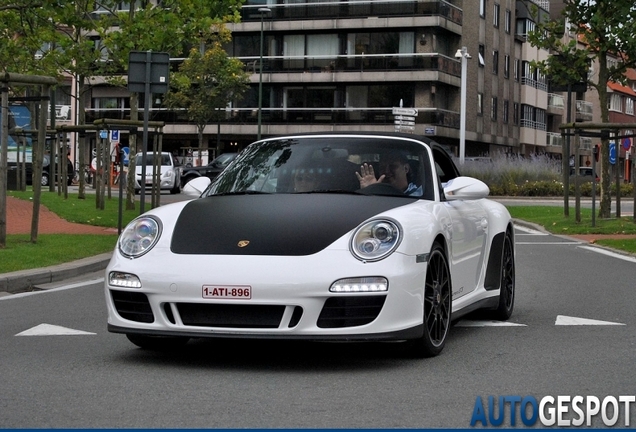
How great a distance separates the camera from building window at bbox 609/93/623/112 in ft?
374

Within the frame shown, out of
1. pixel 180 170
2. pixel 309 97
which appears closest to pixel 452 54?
pixel 309 97

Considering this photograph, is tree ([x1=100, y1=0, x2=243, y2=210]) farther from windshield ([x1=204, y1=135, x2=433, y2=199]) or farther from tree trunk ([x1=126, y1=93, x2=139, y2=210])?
windshield ([x1=204, y1=135, x2=433, y2=199])

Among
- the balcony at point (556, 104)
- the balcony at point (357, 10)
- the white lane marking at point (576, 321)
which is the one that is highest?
the balcony at point (357, 10)

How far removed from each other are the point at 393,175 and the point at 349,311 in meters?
1.64

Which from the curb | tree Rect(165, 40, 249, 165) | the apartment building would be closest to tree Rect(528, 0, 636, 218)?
the curb

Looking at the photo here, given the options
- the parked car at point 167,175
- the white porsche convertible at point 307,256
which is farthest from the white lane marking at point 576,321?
the parked car at point 167,175

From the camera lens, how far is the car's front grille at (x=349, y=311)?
736 cm

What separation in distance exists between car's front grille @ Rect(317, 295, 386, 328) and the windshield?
4.32 feet

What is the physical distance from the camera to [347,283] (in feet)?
24.1

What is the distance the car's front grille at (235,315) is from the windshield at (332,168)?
4.52 feet

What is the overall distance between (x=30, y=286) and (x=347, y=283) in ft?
22.4

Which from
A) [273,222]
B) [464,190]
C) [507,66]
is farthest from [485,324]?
[507,66]

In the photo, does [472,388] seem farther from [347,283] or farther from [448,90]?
[448,90]

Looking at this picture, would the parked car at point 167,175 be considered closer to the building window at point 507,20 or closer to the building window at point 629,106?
the building window at point 507,20
